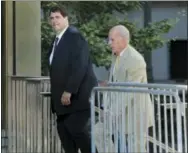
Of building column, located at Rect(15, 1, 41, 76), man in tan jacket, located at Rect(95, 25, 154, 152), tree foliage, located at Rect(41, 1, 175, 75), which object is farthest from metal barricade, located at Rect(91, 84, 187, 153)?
tree foliage, located at Rect(41, 1, 175, 75)

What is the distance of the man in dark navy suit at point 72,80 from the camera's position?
4762mm

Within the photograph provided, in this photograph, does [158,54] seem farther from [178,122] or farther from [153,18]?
[178,122]

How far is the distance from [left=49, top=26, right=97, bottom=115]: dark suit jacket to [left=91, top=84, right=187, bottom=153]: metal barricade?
1.63ft

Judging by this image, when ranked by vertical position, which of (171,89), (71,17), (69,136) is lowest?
(69,136)

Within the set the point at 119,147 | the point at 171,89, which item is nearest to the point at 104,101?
the point at 119,147

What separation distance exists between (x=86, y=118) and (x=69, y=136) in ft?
0.85

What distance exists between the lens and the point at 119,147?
407cm

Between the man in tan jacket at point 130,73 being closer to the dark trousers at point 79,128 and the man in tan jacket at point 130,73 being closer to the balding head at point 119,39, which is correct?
the balding head at point 119,39

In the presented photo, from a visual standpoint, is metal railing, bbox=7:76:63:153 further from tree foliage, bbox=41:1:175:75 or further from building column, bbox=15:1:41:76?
tree foliage, bbox=41:1:175:75

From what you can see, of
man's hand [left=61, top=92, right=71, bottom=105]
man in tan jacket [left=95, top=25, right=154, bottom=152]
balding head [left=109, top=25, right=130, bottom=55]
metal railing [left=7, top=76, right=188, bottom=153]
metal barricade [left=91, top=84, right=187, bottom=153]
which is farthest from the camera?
metal railing [left=7, top=76, right=188, bottom=153]

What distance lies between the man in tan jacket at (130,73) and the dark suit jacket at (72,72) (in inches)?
13.5

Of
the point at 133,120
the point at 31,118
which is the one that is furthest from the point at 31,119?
the point at 133,120

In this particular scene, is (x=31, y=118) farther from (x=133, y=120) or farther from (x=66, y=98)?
(x=133, y=120)

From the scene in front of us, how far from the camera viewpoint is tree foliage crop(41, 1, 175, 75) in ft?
26.6
